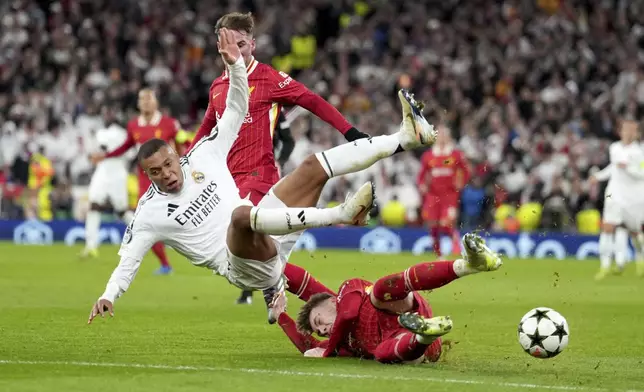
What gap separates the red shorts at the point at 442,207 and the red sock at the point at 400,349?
1317 cm

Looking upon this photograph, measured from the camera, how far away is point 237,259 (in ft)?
29.7

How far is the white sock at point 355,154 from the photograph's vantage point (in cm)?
920

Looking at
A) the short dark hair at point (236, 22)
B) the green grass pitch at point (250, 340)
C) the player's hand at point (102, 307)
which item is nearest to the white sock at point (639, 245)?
the green grass pitch at point (250, 340)

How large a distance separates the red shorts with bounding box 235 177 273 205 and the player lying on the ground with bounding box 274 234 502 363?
116 centimetres

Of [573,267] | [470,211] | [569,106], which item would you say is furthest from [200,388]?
[569,106]

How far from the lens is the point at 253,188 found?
10.4m

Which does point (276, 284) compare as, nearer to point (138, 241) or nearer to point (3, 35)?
point (138, 241)

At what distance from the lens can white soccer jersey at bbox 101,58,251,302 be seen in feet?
31.3

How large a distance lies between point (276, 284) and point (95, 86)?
20.3 meters

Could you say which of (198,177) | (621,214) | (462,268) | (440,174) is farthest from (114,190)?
(462,268)

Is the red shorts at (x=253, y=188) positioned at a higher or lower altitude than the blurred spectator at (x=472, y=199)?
lower

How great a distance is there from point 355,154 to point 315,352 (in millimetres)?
1529

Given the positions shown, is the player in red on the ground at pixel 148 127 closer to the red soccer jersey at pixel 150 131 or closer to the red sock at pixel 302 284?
the red soccer jersey at pixel 150 131

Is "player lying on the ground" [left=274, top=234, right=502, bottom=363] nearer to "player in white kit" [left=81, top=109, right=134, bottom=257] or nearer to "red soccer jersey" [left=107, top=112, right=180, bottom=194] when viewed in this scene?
"red soccer jersey" [left=107, top=112, right=180, bottom=194]
